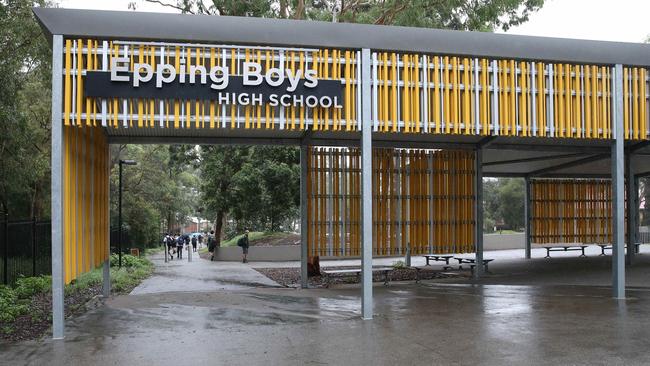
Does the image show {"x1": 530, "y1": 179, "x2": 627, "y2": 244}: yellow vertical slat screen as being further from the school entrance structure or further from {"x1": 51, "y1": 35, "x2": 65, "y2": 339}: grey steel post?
{"x1": 51, "y1": 35, "x2": 65, "y2": 339}: grey steel post

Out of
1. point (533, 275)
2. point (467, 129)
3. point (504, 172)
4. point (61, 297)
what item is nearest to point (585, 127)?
point (467, 129)

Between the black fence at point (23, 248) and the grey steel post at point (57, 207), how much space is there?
216 inches

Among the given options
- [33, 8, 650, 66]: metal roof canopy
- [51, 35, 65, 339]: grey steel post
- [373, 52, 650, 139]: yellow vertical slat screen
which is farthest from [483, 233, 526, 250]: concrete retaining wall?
[51, 35, 65, 339]: grey steel post

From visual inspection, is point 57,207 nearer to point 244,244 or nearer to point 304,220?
point 304,220

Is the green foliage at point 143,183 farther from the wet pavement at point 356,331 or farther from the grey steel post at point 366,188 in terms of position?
the grey steel post at point 366,188

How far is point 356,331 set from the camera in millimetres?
9500

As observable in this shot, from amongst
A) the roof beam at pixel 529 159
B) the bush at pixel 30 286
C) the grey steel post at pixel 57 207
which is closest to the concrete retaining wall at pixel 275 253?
the roof beam at pixel 529 159

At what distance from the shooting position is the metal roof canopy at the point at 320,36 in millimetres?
9664

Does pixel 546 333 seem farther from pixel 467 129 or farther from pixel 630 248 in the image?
pixel 630 248

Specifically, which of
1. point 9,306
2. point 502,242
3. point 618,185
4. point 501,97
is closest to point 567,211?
point 502,242

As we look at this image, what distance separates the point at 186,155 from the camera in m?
34.3

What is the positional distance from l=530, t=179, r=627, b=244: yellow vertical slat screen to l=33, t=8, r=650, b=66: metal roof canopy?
13416 mm

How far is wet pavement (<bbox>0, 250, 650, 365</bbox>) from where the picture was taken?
7.84 meters

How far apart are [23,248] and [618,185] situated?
14435 mm
